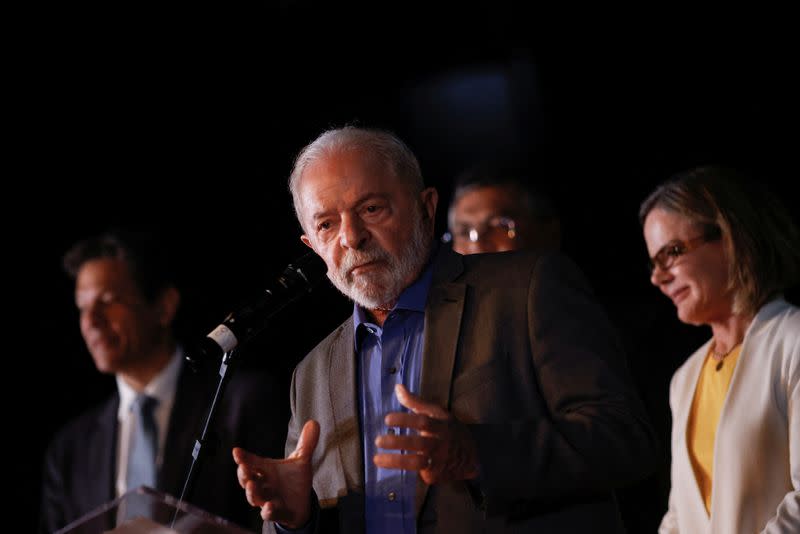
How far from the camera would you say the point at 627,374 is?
1952 millimetres

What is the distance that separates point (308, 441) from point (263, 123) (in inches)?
111

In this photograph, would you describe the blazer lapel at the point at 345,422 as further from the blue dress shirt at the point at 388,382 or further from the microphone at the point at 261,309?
the microphone at the point at 261,309

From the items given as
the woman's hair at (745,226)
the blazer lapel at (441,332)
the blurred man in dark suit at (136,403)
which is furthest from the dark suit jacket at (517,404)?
the blurred man in dark suit at (136,403)

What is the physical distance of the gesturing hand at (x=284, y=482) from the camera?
1.89 meters

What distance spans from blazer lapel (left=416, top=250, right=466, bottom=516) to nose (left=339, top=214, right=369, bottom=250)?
0.20 m

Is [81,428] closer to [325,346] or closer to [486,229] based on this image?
[486,229]

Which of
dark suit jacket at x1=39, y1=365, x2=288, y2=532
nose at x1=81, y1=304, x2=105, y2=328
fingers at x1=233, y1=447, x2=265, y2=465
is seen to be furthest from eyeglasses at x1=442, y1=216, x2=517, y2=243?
fingers at x1=233, y1=447, x2=265, y2=465

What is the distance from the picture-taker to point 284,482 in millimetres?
1933

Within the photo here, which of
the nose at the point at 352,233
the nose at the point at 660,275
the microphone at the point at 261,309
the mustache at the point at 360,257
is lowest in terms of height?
the nose at the point at 660,275

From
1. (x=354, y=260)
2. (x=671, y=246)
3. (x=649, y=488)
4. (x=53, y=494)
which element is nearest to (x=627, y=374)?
(x=354, y=260)

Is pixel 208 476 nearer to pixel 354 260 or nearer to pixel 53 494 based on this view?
pixel 53 494

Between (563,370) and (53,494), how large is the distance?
289cm

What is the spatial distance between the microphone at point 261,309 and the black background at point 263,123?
77.8 inches

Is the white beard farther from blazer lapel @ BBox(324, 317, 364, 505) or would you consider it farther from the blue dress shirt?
blazer lapel @ BBox(324, 317, 364, 505)
